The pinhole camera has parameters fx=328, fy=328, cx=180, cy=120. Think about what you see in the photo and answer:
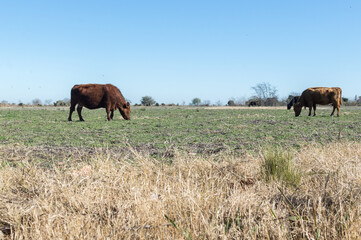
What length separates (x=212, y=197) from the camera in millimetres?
3609

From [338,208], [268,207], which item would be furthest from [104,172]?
[338,208]

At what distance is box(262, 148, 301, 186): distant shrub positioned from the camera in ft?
14.5

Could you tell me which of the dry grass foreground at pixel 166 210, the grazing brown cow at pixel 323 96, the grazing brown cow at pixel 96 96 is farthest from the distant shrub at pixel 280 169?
the grazing brown cow at pixel 323 96

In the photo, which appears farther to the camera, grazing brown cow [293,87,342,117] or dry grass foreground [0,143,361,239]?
grazing brown cow [293,87,342,117]

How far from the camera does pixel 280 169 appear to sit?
4.56 meters

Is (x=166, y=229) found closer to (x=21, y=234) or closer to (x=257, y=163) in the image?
(x=21, y=234)

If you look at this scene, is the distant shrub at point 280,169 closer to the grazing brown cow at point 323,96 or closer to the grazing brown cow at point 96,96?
the grazing brown cow at point 96,96

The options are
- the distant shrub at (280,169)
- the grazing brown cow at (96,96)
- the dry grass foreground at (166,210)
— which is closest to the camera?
the dry grass foreground at (166,210)

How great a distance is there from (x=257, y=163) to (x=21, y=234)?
11.3ft

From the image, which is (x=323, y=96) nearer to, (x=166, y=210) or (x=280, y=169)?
(x=280, y=169)

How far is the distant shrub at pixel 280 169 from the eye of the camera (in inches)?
174

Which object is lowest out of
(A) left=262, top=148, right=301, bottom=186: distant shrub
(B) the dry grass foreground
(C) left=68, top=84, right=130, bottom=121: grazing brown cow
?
(B) the dry grass foreground

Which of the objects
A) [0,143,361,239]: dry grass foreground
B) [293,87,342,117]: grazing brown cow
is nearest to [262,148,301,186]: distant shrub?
[0,143,361,239]: dry grass foreground

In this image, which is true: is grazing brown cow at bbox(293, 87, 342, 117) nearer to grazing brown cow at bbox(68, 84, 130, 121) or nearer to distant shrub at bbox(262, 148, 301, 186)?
grazing brown cow at bbox(68, 84, 130, 121)
